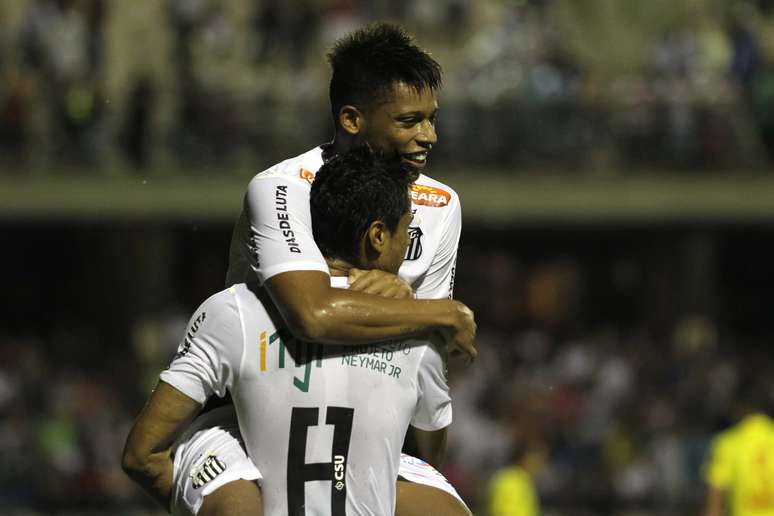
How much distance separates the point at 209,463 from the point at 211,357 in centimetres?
31

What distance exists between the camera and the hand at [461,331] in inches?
161

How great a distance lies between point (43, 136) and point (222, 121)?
6.74 feet

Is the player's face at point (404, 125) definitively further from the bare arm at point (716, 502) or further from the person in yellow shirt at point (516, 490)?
the person in yellow shirt at point (516, 490)

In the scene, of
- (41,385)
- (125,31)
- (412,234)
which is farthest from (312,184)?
(125,31)

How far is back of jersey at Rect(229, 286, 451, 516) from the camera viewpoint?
393 centimetres

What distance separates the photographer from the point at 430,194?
4.55m

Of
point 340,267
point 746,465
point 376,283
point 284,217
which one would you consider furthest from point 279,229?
point 746,465

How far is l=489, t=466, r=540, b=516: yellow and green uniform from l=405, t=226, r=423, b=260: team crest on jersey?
7.48 meters

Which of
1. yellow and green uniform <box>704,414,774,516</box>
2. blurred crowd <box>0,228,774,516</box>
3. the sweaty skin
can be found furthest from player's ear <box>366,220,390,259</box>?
blurred crowd <box>0,228,774,516</box>

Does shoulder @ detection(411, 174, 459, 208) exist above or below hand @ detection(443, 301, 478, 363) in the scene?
above

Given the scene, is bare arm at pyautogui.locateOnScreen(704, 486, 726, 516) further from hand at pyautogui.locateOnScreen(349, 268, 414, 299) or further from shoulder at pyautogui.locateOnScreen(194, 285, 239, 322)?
shoulder at pyautogui.locateOnScreen(194, 285, 239, 322)

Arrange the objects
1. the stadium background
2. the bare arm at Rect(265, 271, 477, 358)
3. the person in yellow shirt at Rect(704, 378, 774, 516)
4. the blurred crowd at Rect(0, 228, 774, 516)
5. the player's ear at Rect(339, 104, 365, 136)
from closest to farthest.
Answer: the bare arm at Rect(265, 271, 477, 358)
the player's ear at Rect(339, 104, 365, 136)
the person in yellow shirt at Rect(704, 378, 774, 516)
the blurred crowd at Rect(0, 228, 774, 516)
the stadium background

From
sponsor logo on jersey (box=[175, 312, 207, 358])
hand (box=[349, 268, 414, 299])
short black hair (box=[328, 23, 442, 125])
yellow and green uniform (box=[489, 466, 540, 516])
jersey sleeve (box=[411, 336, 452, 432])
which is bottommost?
yellow and green uniform (box=[489, 466, 540, 516])

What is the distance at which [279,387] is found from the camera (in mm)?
3932
